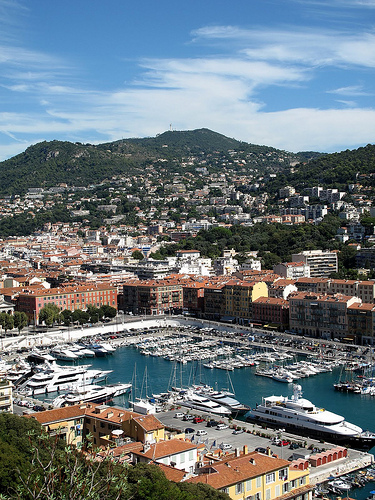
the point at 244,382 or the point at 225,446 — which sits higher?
the point at 225,446

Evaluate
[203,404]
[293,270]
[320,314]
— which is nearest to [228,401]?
[203,404]

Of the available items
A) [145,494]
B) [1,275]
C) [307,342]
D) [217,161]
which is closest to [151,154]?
[217,161]

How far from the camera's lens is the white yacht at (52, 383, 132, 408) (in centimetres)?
2603

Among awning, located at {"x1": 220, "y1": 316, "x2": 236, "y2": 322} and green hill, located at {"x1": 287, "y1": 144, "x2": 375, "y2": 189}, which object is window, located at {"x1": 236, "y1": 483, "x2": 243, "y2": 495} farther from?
green hill, located at {"x1": 287, "y1": 144, "x2": 375, "y2": 189}

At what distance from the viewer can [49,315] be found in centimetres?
4431

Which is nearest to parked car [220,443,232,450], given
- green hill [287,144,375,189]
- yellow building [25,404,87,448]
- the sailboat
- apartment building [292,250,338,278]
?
the sailboat

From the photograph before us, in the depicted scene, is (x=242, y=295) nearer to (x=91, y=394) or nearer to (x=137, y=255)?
(x=91, y=394)

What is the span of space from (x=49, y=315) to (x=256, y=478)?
105ft

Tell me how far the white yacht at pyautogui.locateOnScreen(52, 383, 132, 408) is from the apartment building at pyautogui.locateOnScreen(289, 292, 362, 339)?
1495cm

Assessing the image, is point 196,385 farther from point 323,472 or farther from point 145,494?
point 145,494

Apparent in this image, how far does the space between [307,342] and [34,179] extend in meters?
111

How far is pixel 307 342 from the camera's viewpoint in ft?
126

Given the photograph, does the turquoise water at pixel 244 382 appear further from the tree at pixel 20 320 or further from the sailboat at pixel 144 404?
the tree at pixel 20 320

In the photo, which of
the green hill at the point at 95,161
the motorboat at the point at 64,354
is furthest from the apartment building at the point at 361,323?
the green hill at the point at 95,161
